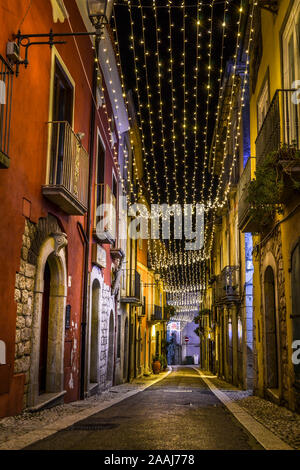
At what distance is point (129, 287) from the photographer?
20.6m

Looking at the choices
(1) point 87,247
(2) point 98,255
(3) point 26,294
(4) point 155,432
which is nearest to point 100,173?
(2) point 98,255

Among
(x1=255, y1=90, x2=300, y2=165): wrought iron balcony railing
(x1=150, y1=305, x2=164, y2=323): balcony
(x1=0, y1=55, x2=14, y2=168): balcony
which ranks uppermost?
(x1=255, y1=90, x2=300, y2=165): wrought iron balcony railing

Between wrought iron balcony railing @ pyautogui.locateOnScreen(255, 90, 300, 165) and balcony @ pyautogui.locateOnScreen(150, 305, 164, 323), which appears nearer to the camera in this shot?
wrought iron balcony railing @ pyautogui.locateOnScreen(255, 90, 300, 165)

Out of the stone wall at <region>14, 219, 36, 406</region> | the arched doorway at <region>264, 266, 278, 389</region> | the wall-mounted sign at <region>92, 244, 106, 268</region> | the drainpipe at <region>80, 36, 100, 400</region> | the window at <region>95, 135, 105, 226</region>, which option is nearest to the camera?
the stone wall at <region>14, 219, 36, 406</region>

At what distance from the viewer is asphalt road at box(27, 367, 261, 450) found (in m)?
5.10

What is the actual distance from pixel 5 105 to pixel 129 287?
14385 mm

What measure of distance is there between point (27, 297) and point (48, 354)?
2088 mm

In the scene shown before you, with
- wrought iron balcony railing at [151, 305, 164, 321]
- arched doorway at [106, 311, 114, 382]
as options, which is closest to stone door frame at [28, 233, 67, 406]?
arched doorway at [106, 311, 114, 382]

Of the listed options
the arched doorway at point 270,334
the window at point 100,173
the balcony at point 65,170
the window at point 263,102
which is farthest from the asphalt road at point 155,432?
the window at point 263,102

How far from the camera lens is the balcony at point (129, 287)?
63.8ft

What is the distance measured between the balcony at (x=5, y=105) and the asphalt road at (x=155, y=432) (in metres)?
3.30

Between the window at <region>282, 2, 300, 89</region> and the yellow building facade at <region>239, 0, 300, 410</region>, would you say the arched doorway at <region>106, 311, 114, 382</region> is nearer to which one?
the yellow building facade at <region>239, 0, 300, 410</region>

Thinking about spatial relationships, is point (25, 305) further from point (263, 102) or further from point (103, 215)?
point (263, 102)

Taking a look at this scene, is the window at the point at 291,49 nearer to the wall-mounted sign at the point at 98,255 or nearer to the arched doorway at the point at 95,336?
the wall-mounted sign at the point at 98,255
